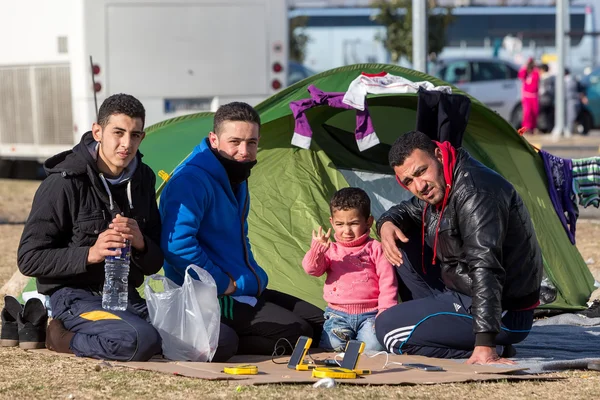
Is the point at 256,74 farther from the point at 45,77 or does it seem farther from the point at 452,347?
the point at 452,347

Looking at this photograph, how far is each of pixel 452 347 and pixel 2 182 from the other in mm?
11627

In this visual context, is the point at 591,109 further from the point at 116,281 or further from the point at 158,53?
the point at 116,281

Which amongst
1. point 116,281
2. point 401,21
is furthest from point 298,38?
point 116,281

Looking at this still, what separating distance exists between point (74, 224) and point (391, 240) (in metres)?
1.59

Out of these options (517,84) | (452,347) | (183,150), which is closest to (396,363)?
(452,347)

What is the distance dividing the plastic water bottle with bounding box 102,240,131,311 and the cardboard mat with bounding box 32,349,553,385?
0.29 metres

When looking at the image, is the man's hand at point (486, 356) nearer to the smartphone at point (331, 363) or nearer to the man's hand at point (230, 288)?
the smartphone at point (331, 363)

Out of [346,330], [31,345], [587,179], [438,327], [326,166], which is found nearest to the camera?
[438,327]

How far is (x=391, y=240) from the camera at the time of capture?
5461mm

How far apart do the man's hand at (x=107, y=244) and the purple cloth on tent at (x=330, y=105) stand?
2.06 m

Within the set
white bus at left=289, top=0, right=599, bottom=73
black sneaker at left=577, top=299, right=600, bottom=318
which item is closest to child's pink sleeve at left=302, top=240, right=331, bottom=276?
black sneaker at left=577, top=299, right=600, bottom=318

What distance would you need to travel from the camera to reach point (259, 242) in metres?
Answer: 6.63

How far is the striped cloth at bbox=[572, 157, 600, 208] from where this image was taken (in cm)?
715

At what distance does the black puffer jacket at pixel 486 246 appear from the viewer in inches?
191
